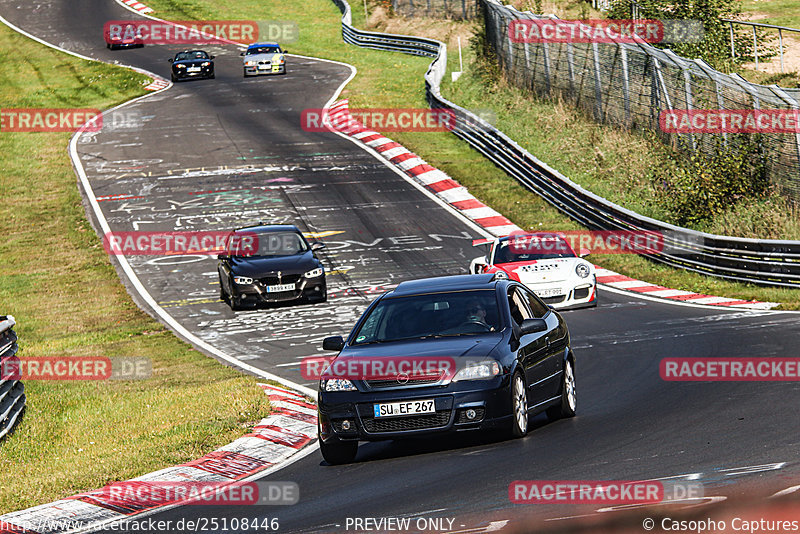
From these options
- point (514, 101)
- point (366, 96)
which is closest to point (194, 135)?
point (366, 96)

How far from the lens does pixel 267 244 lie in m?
23.9

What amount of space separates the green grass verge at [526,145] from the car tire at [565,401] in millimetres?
8725

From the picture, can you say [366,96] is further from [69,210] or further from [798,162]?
[798,162]

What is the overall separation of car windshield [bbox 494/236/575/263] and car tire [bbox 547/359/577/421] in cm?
983

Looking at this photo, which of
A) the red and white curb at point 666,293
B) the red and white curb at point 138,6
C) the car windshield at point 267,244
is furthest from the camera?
the red and white curb at point 138,6

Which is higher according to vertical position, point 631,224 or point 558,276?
point 558,276

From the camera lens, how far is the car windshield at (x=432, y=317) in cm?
1069

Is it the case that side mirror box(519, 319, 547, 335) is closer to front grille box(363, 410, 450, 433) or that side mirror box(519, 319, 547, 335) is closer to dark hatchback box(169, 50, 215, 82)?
front grille box(363, 410, 450, 433)

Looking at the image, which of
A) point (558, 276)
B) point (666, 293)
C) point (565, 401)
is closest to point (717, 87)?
point (666, 293)

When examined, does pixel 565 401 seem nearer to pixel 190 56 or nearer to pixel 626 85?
pixel 626 85

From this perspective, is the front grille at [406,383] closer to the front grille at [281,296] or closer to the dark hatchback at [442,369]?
the dark hatchback at [442,369]

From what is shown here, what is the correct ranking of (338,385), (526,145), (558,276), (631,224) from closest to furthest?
(338,385) < (558,276) < (631,224) < (526,145)

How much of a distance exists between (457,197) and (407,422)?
23.0m

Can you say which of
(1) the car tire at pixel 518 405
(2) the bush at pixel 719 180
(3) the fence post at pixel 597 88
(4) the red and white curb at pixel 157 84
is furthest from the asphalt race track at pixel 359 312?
(3) the fence post at pixel 597 88
